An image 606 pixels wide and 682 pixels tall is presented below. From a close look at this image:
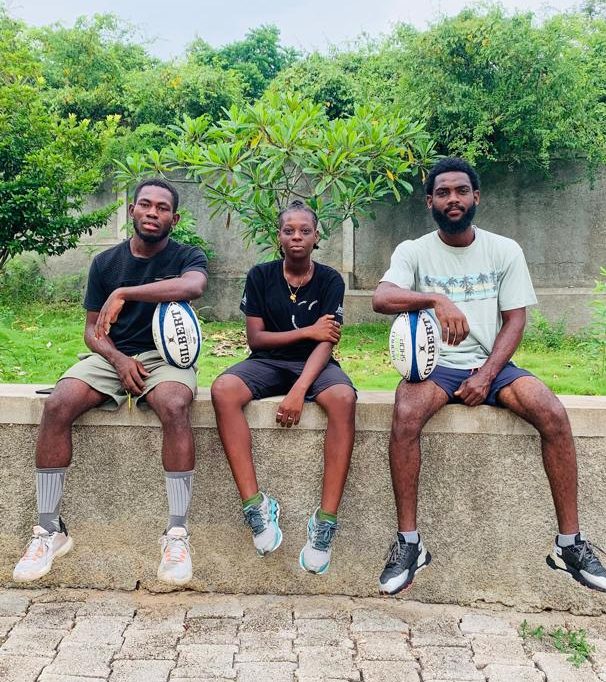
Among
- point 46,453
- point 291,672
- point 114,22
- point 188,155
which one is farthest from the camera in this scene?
point 114,22

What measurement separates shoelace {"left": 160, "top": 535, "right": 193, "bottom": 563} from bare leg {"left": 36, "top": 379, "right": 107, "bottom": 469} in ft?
1.97

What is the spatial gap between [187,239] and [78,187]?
173 centimetres

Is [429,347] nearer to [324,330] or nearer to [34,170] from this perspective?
[324,330]

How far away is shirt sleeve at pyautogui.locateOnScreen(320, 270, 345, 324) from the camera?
12.4ft

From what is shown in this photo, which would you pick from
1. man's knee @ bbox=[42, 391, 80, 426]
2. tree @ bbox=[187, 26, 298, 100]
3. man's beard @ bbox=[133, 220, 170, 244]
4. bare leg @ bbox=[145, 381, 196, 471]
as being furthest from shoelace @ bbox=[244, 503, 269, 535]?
tree @ bbox=[187, 26, 298, 100]

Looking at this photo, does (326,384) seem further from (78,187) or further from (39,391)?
(78,187)

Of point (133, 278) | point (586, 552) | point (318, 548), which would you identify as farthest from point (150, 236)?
point (586, 552)

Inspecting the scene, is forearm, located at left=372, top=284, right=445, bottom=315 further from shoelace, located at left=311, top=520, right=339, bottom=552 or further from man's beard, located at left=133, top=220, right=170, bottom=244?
man's beard, located at left=133, top=220, right=170, bottom=244

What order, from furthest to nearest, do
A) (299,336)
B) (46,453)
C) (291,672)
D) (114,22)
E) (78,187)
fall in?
(114,22) < (78,187) < (299,336) < (46,453) < (291,672)

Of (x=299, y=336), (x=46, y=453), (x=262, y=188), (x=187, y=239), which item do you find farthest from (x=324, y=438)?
(x=187, y=239)

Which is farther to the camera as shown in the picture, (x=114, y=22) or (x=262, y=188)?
(x=114, y=22)

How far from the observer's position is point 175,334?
3514 mm

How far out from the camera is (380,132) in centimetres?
663

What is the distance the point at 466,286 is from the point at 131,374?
164cm
